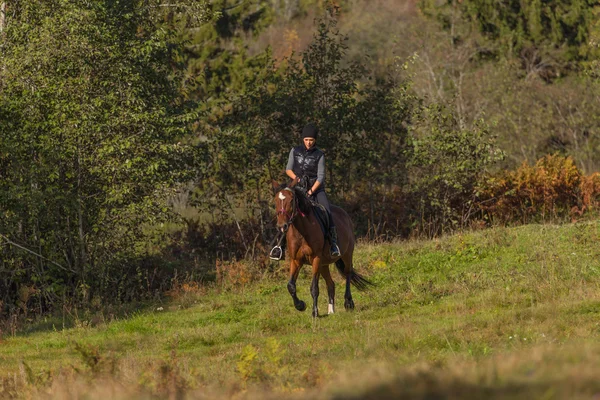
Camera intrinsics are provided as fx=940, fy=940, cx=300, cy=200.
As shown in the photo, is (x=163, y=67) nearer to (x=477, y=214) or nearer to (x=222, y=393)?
(x=477, y=214)

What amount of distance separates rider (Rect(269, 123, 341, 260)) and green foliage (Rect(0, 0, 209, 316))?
16.9 feet

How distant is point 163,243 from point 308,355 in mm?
15280

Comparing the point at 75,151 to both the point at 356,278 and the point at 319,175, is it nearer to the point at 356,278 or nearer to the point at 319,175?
the point at 319,175

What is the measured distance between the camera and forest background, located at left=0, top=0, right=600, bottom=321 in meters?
22.3

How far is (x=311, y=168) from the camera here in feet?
58.9

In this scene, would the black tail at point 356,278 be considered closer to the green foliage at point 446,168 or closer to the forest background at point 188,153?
the forest background at point 188,153

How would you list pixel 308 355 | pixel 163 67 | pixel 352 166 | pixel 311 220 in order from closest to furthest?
pixel 308 355 → pixel 311 220 → pixel 163 67 → pixel 352 166

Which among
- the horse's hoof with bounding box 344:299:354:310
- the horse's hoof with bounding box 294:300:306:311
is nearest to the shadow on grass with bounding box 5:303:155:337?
the horse's hoof with bounding box 294:300:306:311

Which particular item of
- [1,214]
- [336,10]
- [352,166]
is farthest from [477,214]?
[1,214]

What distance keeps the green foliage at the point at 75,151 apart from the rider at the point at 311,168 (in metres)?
5.15

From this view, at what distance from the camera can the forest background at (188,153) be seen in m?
22.3

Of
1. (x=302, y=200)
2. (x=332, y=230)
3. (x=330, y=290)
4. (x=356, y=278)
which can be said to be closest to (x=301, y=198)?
(x=302, y=200)

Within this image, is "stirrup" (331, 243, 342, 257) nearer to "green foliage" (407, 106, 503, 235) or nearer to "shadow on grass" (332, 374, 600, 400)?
"green foliage" (407, 106, 503, 235)

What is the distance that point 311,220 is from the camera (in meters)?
17.4
